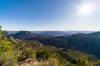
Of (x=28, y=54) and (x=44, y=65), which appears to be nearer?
(x=44, y=65)

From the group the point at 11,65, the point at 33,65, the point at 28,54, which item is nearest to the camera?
the point at 11,65

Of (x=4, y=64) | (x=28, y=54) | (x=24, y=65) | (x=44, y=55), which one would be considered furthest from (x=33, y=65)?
(x=44, y=55)

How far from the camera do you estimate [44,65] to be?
47594 millimetres

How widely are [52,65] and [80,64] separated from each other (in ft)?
43.8

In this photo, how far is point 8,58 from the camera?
4131 cm

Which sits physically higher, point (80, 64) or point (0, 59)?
point (0, 59)

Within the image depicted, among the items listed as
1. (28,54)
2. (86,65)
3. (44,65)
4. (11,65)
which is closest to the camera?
(11,65)

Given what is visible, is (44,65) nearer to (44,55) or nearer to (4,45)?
(4,45)

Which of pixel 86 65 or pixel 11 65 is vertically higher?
pixel 11 65

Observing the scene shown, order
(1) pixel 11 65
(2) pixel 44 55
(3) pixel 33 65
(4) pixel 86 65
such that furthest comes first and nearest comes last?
1. (2) pixel 44 55
2. (4) pixel 86 65
3. (3) pixel 33 65
4. (1) pixel 11 65

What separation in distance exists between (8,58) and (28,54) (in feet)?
92.1

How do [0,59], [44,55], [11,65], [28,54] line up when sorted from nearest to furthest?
[11,65], [0,59], [28,54], [44,55]

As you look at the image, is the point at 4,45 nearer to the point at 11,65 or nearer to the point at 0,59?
the point at 0,59

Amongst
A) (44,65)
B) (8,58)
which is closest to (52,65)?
(44,65)
